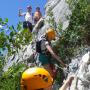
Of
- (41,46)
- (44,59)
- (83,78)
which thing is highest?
(41,46)

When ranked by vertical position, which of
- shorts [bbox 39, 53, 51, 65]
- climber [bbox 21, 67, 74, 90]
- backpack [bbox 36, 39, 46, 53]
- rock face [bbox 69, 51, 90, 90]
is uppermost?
backpack [bbox 36, 39, 46, 53]

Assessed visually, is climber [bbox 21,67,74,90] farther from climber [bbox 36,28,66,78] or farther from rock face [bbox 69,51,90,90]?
climber [bbox 36,28,66,78]

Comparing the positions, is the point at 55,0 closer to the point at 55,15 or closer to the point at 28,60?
the point at 55,15

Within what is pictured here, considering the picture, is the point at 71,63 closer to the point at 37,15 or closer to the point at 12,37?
the point at 12,37

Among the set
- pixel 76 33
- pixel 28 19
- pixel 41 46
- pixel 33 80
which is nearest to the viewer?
pixel 33 80

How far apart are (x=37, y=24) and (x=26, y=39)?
11391mm

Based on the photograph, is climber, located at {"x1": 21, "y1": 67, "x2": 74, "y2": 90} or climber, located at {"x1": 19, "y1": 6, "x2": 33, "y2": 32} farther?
climber, located at {"x1": 19, "y1": 6, "x2": 33, "y2": 32}

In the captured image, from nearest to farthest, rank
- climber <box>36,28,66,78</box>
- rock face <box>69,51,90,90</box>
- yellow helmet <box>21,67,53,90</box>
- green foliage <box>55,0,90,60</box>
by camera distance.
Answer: yellow helmet <box>21,67,53,90</box>
rock face <box>69,51,90,90</box>
climber <box>36,28,66,78</box>
green foliage <box>55,0,90,60</box>

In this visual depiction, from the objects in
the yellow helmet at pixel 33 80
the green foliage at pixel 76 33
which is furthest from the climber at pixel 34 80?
the green foliage at pixel 76 33

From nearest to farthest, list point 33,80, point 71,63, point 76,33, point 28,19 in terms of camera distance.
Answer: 1. point 33,80
2. point 71,63
3. point 76,33
4. point 28,19

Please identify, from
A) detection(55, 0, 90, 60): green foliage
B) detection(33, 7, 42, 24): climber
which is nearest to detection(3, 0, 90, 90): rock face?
detection(55, 0, 90, 60): green foliage

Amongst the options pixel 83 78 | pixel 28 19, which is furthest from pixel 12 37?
pixel 28 19

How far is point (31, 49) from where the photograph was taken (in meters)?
18.6

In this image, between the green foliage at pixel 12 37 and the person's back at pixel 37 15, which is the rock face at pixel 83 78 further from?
the person's back at pixel 37 15
